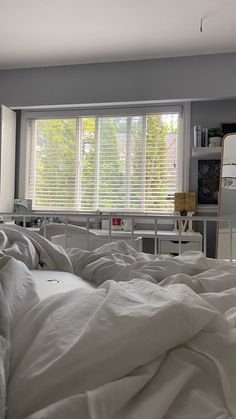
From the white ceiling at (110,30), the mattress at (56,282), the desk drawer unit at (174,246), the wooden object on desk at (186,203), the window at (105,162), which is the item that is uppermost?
the white ceiling at (110,30)

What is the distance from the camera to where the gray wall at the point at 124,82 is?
11.1 feet

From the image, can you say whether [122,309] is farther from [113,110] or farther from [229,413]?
[113,110]

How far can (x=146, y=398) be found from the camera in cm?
51

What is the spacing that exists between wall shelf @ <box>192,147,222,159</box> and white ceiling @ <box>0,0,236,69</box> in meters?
0.87

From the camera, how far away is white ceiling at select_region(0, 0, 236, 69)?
8.82 feet

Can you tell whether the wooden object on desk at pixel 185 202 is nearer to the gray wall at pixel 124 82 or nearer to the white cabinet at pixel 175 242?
the white cabinet at pixel 175 242

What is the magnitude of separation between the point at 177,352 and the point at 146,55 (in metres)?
3.32

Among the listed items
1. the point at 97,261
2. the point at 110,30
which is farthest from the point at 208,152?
the point at 97,261

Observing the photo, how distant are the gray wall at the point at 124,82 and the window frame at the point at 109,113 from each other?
0.22 metres

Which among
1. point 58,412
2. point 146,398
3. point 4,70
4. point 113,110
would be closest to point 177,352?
point 146,398

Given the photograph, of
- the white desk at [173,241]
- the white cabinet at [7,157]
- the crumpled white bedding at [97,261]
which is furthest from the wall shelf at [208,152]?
the crumpled white bedding at [97,261]

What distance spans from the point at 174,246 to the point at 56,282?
6.89 feet

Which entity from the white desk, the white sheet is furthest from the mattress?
the white desk

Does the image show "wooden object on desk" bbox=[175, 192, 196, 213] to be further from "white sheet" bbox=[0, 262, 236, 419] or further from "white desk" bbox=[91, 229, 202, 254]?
"white sheet" bbox=[0, 262, 236, 419]
